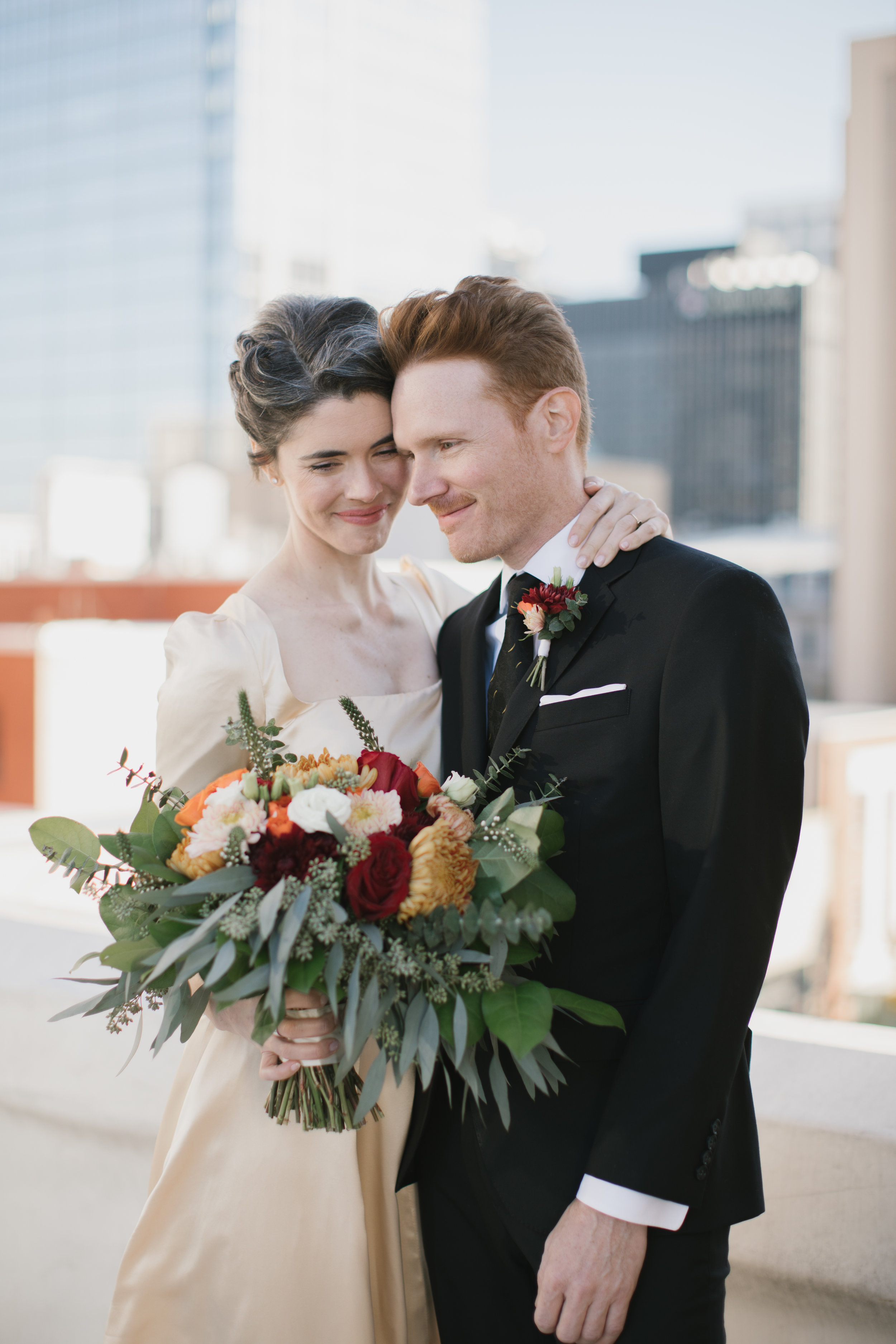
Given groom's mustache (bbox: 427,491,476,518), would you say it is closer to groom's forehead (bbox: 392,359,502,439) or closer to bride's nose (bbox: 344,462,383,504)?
groom's forehead (bbox: 392,359,502,439)

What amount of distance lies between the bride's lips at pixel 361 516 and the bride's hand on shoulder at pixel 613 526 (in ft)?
1.56

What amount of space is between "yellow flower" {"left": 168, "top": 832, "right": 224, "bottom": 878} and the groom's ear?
0.93 meters

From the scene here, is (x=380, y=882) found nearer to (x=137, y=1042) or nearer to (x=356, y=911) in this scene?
(x=356, y=911)

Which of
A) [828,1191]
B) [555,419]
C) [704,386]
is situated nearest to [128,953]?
[555,419]

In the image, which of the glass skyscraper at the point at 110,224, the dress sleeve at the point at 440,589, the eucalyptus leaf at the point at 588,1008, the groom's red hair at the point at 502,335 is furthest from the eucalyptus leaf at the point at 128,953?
the glass skyscraper at the point at 110,224

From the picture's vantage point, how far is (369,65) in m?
112

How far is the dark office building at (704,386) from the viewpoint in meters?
113

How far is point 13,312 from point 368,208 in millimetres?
38155

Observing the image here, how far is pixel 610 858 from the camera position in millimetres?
1755

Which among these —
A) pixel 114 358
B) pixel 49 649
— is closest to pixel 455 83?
pixel 114 358

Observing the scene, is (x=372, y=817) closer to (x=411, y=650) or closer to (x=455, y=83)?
(x=411, y=650)

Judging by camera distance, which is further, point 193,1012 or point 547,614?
point 547,614

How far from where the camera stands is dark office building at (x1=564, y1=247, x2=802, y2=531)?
112750mm

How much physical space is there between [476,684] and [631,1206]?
2.94 ft
